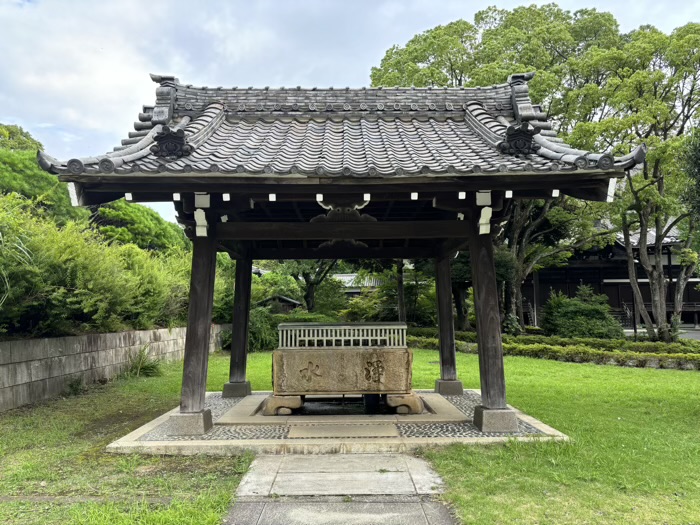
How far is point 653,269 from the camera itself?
19031 mm

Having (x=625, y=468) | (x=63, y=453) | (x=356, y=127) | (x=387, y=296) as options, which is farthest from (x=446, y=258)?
(x=387, y=296)

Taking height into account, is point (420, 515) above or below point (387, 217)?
below

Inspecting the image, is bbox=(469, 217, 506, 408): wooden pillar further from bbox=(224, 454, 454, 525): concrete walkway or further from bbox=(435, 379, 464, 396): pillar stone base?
bbox=(435, 379, 464, 396): pillar stone base

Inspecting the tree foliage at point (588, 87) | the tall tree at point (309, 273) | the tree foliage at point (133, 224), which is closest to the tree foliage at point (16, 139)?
the tree foliage at point (133, 224)

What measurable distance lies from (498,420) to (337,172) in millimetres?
3694

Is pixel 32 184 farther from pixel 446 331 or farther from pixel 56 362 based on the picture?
pixel 446 331

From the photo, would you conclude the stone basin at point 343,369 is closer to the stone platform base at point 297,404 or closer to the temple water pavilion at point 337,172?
the stone platform base at point 297,404

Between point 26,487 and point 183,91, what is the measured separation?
5.97 metres

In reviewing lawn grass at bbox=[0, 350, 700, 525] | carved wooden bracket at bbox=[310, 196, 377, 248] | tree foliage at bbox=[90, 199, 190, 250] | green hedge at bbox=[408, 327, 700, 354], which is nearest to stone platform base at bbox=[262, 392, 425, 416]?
lawn grass at bbox=[0, 350, 700, 525]

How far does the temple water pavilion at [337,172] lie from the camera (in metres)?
5.12

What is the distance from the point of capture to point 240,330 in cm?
845

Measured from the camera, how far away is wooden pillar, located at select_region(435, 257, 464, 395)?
8.62 m

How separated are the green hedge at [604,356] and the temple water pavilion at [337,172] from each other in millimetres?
8936

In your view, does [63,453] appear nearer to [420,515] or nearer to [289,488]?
[289,488]
